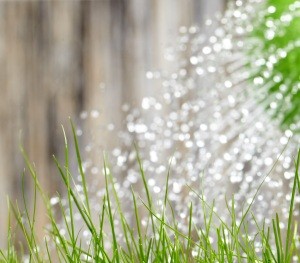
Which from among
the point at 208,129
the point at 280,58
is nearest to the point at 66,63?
the point at 208,129

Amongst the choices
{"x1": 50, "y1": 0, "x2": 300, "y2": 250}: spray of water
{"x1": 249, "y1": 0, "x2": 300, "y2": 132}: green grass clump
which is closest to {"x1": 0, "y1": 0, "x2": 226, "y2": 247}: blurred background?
{"x1": 50, "y1": 0, "x2": 300, "y2": 250}: spray of water

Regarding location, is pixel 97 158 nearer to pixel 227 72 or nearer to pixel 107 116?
pixel 107 116

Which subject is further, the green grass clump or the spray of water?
the spray of water

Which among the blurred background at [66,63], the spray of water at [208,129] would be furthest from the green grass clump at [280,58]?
the blurred background at [66,63]

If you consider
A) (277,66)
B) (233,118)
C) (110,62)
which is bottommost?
(277,66)

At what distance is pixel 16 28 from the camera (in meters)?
1.42

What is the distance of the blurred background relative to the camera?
1407 mm

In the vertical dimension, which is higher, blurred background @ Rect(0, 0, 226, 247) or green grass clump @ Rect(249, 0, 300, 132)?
blurred background @ Rect(0, 0, 226, 247)

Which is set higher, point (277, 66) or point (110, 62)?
point (110, 62)

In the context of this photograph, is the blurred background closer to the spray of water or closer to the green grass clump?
the spray of water

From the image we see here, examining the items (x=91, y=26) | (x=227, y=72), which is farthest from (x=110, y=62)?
(x=227, y=72)

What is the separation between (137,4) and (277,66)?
36cm

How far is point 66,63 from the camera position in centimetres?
143

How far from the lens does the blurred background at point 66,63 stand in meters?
1.41
